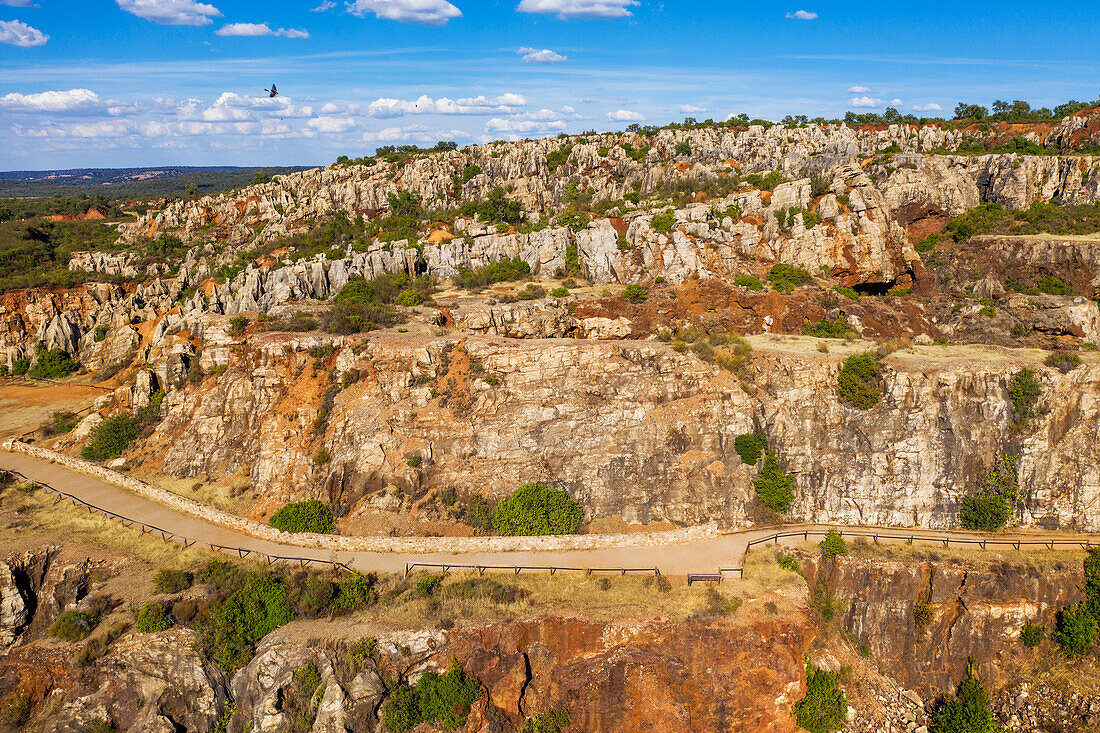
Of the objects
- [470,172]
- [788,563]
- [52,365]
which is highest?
[470,172]

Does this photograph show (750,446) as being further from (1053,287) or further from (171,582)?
(1053,287)

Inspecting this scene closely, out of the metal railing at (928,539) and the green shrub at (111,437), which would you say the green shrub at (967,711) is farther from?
the green shrub at (111,437)

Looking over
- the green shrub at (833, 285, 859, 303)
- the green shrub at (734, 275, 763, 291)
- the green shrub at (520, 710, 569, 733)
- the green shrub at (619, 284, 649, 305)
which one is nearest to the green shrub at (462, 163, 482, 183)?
the green shrub at (619, 284, 649, 305)

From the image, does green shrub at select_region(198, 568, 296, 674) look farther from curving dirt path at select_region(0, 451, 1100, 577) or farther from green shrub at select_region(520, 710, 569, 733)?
green shrub at select_region(520, 710, 569, 733)

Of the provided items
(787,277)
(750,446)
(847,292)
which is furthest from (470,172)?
(750,446)

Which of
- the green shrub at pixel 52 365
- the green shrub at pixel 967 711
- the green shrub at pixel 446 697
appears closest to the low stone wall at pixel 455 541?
the green shrub at pixel 446 697

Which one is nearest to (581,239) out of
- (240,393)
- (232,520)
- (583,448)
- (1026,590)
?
(583,448)
